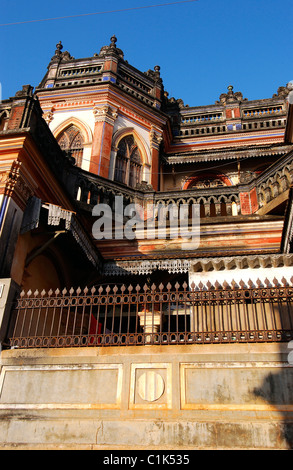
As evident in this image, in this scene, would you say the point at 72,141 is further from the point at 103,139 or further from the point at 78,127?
the point at 103,139

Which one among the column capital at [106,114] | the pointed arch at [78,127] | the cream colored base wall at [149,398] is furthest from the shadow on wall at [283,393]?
the column capital at [106,114]

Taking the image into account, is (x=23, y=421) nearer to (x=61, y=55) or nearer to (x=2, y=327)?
(x=2, y=327)

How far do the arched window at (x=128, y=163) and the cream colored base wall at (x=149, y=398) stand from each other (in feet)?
34.2

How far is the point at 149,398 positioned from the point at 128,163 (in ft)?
38.5

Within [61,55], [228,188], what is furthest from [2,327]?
[61,55]

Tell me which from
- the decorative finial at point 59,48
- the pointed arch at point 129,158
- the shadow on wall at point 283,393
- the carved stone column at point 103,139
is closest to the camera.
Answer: the shadow on wall at point 283,393

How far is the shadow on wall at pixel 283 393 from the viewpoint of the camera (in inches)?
206

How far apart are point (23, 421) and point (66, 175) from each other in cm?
677

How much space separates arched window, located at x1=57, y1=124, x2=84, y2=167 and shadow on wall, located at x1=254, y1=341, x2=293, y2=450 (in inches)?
467

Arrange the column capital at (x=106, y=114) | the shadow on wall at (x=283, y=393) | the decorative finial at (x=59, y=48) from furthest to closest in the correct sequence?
the decorative finial at (x=59, y=48) < the column capital at (x=106, y=114) < the shadow on wall at (x=283, y=393)

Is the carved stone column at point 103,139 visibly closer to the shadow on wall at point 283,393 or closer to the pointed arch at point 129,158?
the pointed arch at point 129,158

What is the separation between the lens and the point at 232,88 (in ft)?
66.4

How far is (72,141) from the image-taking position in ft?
53.4

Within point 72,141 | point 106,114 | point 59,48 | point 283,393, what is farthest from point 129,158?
point 283,393
